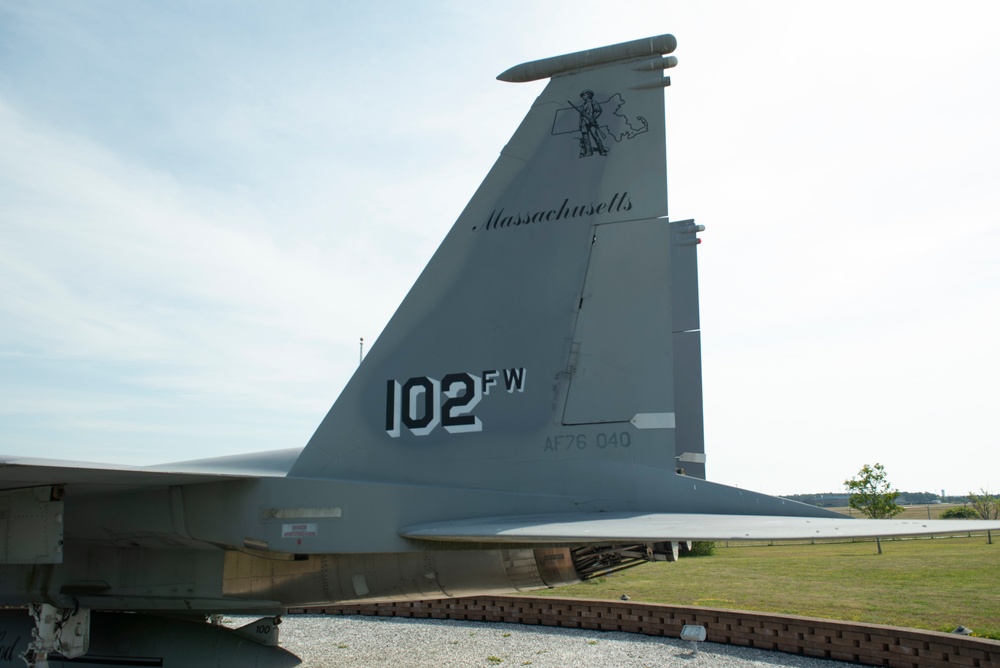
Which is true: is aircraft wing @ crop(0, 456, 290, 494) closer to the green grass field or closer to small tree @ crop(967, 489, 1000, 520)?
the green grass field

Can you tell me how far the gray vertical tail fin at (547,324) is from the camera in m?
5.57

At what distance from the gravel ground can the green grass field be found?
1.03 meters

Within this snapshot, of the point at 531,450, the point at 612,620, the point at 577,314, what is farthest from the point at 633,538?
the point at 612,620

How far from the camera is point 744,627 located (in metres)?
10.4

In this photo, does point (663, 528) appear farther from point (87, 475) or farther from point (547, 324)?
point (87, 475)

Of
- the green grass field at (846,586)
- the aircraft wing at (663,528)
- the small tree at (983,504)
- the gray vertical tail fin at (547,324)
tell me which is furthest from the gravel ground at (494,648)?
the small tree at (983,504)

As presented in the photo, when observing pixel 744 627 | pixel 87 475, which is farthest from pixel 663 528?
pixel 744 627

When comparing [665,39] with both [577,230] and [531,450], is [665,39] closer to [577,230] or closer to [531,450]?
[577,230]

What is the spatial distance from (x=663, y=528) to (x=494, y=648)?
24.9 feet

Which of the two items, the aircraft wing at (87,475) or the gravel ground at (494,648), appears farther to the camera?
the gravel ground at (494,648)

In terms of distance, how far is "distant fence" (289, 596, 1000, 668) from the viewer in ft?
28.3

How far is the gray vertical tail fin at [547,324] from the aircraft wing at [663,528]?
0.48 m

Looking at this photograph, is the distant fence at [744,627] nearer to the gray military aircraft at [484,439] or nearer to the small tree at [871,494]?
the gray military aircraft at [484,439]

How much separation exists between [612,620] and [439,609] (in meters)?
3.30
